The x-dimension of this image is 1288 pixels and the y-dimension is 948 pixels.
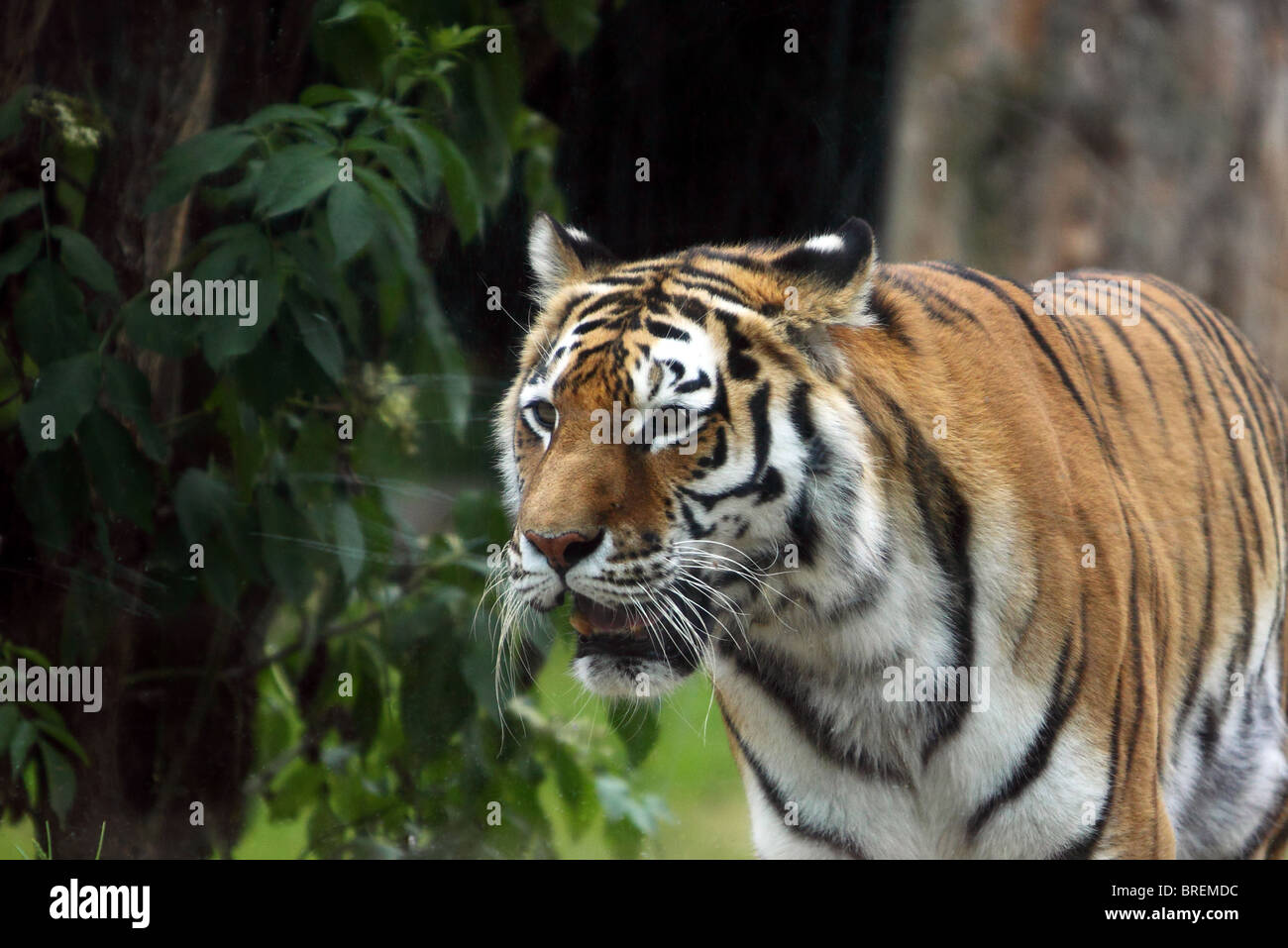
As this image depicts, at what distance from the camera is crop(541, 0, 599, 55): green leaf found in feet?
7.96

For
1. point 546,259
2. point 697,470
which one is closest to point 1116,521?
point 697,470

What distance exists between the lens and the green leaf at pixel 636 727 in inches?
91.7

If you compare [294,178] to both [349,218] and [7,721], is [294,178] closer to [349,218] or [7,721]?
[349,218]

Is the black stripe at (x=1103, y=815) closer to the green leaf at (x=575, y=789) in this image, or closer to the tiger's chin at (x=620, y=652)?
the tiger's chin at (x=620, y=652)

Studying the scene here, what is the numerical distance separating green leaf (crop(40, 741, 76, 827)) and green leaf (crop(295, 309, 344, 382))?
0.86 meters

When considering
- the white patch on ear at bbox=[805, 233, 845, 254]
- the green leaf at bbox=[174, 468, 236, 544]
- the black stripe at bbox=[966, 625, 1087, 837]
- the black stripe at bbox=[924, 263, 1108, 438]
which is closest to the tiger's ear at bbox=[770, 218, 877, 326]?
the white patch on ear at bbox=[805, 233, 845, 254]

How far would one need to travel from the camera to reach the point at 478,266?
242 centimetres

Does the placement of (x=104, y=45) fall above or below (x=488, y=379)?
above

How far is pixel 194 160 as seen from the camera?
240cm

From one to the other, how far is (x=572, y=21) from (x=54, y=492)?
1302mm

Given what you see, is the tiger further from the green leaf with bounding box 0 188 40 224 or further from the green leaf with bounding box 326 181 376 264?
the green leaf with bounding box 0 188 40 224

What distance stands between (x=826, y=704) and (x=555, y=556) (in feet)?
1.77
